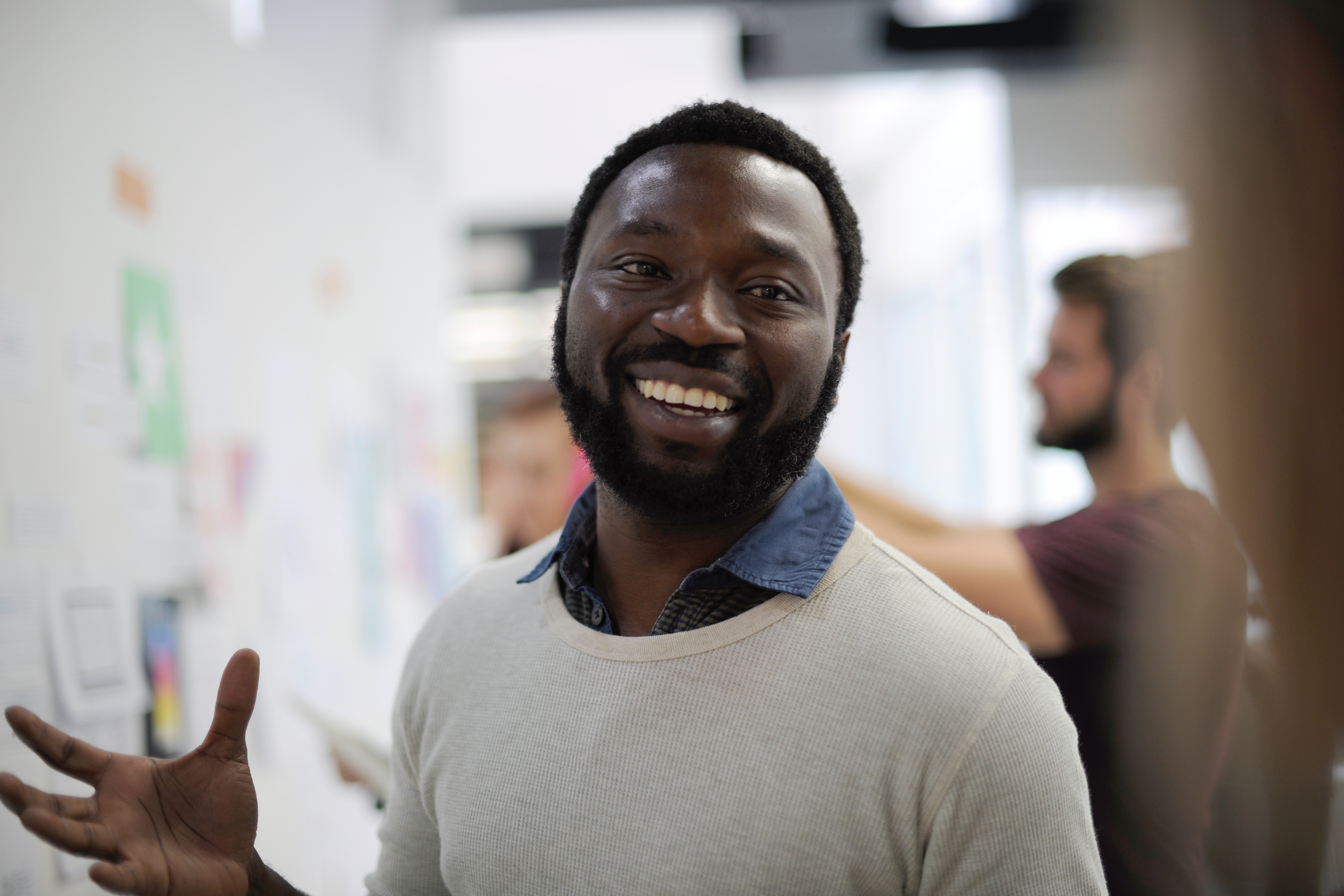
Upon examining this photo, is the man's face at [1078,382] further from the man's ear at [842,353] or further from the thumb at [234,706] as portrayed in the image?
the thumb at [234,706]

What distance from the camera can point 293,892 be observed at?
1.07m

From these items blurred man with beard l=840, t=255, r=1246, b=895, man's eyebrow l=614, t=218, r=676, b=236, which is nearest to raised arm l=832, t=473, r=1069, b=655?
blurred man with beard l=840, t=255, r=1246, b=895

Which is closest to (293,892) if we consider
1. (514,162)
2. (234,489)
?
(234,489)

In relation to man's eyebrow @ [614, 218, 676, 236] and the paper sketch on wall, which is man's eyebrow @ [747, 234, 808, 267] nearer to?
man's eyebrow @ [614, 218, 676, 236]

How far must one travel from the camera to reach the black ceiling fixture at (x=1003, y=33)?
143 inches

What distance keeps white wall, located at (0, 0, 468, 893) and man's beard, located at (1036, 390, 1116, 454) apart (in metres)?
1.72

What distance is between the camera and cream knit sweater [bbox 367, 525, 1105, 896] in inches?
33.3

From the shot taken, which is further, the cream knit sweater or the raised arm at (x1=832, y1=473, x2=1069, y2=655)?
the raised arm at (x1=832, y1=473, x2=1069, y2=655)

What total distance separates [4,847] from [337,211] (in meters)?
1.91

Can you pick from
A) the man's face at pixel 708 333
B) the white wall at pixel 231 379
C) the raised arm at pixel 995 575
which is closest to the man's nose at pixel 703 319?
the man's face at pixel 708 333

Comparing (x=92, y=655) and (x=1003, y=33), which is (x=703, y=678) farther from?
(x=1003, y=33)

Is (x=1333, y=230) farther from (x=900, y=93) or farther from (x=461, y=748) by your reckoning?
(x=900, y=93)

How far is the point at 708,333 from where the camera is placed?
97 cm

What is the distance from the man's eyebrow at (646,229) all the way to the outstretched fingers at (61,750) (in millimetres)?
712
